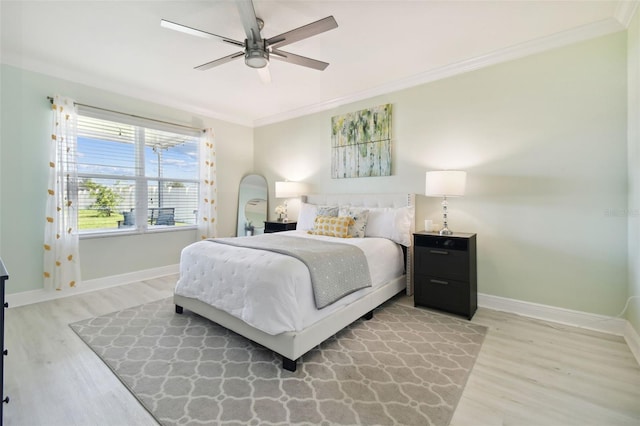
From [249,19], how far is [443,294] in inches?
115

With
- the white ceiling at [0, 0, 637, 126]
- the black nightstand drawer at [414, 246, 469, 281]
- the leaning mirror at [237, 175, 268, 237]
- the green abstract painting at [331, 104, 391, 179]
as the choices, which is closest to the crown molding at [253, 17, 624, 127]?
the white ceiling at [0, 0, 637, 126]

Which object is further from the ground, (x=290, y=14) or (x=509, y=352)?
(x=290, y=14)

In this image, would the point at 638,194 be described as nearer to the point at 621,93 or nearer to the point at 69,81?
the point at 621,93

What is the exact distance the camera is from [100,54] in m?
2.98

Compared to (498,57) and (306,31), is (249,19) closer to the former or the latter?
(306,31)

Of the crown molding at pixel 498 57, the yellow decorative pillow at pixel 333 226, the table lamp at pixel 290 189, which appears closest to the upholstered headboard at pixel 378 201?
the table lamp at pixel 290 189

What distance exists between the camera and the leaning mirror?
5.20 meters

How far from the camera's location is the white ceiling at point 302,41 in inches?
89.4

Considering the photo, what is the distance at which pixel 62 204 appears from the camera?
3312 millimetres

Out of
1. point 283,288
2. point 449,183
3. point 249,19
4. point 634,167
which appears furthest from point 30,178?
A: point 634,167

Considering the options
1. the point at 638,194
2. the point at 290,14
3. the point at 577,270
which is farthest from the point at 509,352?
the point at 290,14

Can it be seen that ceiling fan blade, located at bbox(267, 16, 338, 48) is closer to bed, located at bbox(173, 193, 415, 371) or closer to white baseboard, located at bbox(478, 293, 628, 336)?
bed, located at bbox(173, 193, 415, 371)

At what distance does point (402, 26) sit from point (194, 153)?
360 cm

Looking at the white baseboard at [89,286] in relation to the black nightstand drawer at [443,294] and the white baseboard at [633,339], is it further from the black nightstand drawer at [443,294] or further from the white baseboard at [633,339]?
the white baseboard at [633,339]
